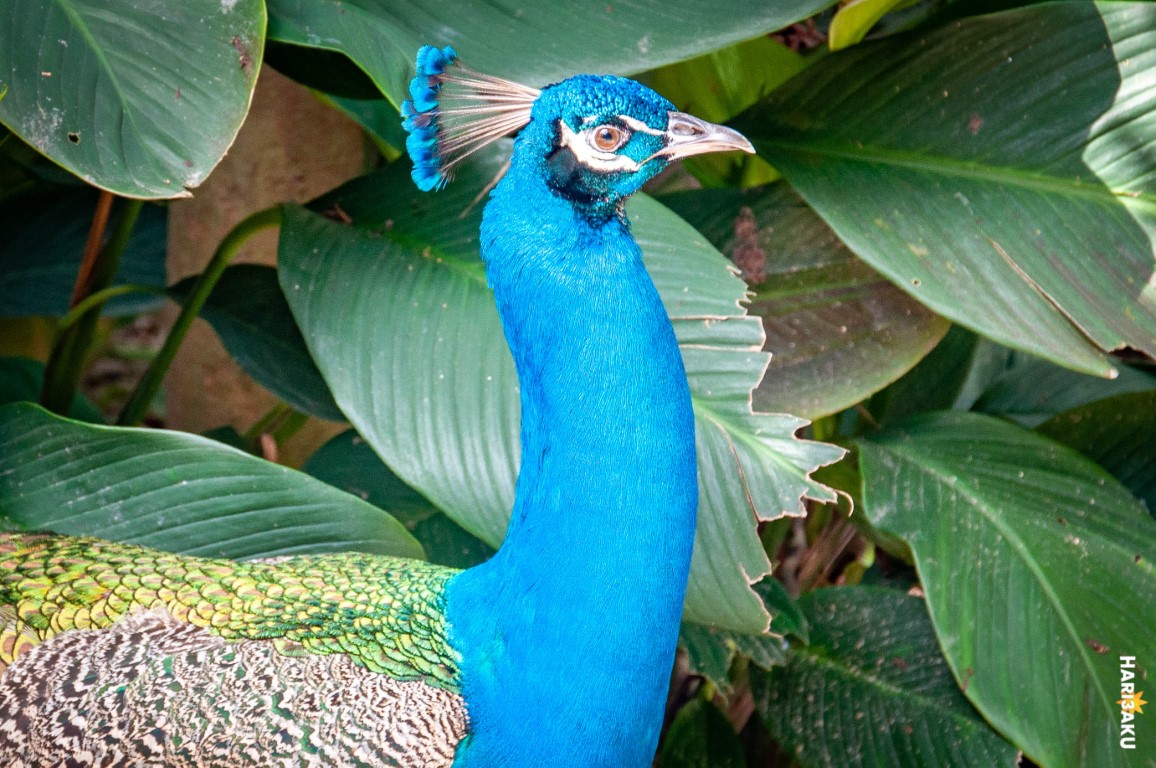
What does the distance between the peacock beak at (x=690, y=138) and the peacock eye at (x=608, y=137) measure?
4 centimetres

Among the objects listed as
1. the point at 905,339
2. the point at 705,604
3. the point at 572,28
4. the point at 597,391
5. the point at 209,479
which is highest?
the point at 572,28

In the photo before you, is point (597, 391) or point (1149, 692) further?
point (1149, 692)

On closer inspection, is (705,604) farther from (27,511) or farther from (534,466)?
(27,511)

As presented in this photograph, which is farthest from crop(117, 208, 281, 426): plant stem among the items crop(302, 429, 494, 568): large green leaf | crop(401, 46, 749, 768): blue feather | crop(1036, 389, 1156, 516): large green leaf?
crop(1036, 389, 1156, 516): large green leaf

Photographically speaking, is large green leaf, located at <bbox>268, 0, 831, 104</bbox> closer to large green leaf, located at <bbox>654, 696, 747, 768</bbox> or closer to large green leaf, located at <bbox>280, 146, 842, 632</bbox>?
large green leaf, located at <bbox>280, 146, 842, 632</bbox>

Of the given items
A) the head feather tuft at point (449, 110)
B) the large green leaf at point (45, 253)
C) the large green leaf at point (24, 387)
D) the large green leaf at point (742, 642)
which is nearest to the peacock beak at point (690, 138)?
the head feather tuft at point (449, 110)

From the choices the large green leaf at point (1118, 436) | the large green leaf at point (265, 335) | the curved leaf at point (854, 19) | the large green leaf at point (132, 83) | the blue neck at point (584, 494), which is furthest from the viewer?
the large green leaf at point (265, 335)

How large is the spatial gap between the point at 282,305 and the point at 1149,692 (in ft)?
4.57

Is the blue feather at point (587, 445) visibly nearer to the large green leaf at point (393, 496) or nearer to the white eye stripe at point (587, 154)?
the white eye stripe at point (587, 154)

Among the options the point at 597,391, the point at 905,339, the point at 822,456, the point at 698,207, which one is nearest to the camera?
the point at 597,391

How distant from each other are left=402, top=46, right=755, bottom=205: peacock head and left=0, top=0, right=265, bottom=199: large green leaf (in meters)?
0.27

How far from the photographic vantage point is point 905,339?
1.52 metres

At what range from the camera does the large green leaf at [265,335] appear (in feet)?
5.95

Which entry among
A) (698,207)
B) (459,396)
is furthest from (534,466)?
(698,207)
